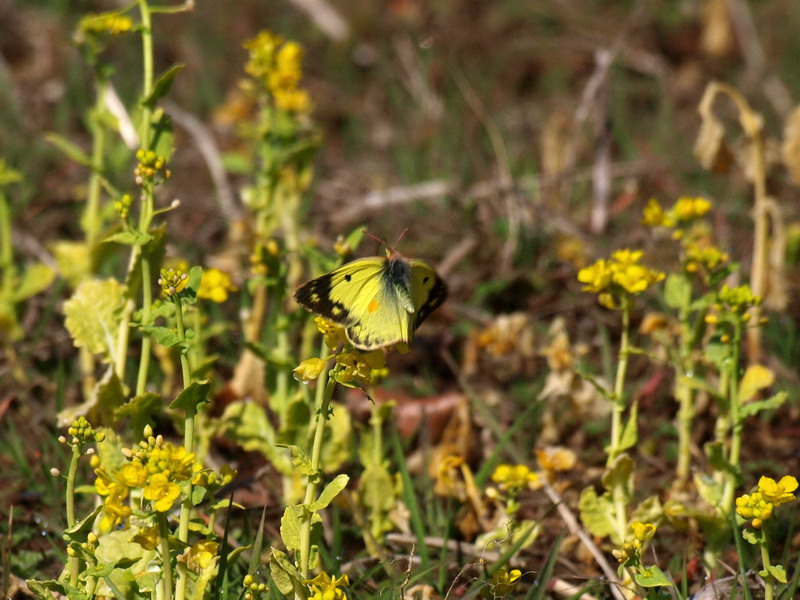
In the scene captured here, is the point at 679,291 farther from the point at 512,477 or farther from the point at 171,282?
the point at 171,282

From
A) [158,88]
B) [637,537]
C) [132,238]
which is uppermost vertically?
[158,88]

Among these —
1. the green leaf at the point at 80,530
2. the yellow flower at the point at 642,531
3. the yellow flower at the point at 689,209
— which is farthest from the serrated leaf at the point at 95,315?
the yellow flower at the point at 689,209

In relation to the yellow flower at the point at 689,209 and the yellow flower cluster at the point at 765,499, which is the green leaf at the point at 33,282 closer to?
the yellow flower at the point at 689,209

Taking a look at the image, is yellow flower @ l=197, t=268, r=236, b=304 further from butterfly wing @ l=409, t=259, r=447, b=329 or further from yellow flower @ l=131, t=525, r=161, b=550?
yellow flower @ l=131, t=525, r=161, b=550

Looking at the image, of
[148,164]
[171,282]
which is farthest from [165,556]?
[148,164]

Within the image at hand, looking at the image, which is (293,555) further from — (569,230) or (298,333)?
(569,230)
